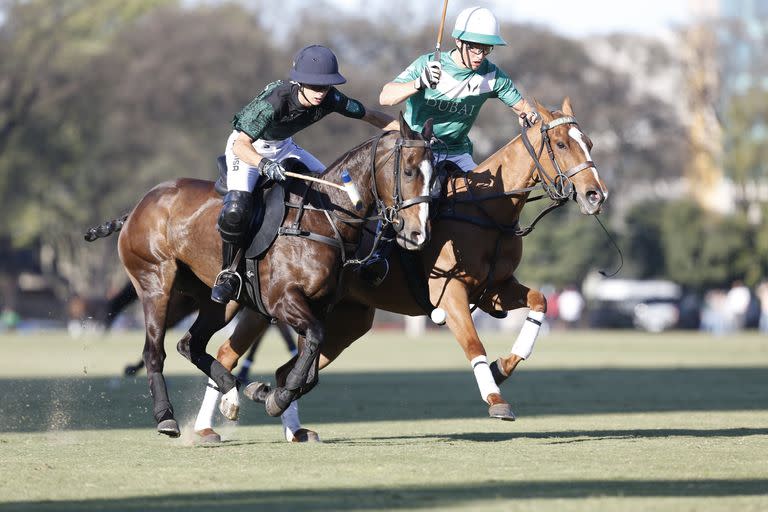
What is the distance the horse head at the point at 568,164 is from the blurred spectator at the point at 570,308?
4490 cm

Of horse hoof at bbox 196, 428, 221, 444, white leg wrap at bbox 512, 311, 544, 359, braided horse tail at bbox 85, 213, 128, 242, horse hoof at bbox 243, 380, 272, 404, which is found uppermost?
braided horse tail at bbox 85, 213, 128, 242

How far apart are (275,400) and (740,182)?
52.4 m

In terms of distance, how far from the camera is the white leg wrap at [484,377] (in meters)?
10.0

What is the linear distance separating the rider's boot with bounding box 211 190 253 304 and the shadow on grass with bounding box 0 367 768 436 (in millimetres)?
2667

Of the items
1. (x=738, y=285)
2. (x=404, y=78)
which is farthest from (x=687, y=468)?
(x=738, y=285)

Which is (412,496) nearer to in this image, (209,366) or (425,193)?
(425,193)

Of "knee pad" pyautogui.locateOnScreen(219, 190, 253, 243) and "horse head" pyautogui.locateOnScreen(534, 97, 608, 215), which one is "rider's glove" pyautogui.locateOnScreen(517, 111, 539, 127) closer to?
"horse head" pyautogui.locateOnScreen(534, 97, 608, 215)

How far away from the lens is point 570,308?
183ft

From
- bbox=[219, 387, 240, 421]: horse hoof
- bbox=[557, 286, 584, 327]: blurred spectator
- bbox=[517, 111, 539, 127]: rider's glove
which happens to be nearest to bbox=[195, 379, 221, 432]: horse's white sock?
bbox=[219, 387, 240, 421]: horse hoof

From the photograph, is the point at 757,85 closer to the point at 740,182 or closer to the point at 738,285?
the point at 740,182

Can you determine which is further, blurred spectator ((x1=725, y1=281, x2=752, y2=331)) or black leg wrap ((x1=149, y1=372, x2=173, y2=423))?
blurred spectator ((x1=725, y1=281, x2=752, y2=331))

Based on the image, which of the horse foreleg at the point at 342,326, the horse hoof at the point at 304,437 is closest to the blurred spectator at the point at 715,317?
the horse foreleg at the point at 342,326

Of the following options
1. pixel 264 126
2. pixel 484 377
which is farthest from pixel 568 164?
pixel 264 126

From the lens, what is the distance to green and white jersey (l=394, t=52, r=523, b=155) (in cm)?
1104
